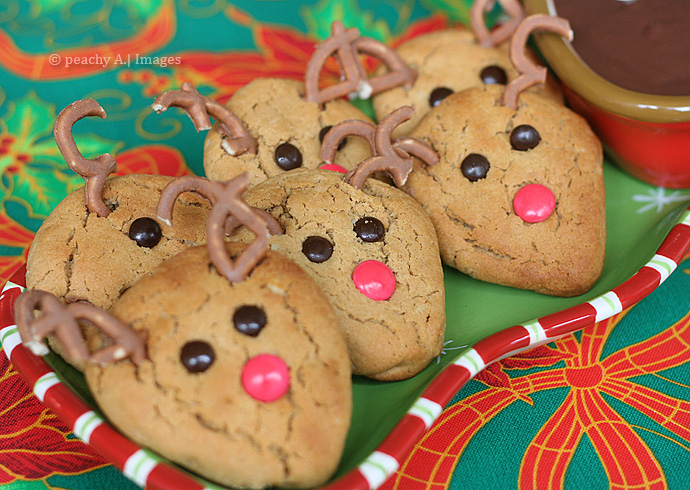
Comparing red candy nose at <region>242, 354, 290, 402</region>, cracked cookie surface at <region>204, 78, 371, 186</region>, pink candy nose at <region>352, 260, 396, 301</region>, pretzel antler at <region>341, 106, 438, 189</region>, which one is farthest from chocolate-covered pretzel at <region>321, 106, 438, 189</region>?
red candy nose at <region>242, 354, 290, 402</region>

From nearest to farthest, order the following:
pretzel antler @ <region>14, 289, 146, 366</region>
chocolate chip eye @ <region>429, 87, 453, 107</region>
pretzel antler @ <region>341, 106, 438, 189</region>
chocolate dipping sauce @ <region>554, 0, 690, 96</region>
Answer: pretzel antler @ <region>14, 289, 146, 366</region> → pretzel antler @ <region>341, 106, 438, 189</region> → chocolate dipping sauce @ <region>554, 0, 690, 96</region> → chocolate chip eye @ <region>429, 87, 453, 107</region>

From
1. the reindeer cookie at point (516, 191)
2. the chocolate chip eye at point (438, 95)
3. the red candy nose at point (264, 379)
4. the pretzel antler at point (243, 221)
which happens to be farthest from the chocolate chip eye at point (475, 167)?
the red candy nose at point (264, 379)

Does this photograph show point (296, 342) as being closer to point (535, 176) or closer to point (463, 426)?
point (463, 426)

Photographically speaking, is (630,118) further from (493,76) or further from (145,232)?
(145,232)

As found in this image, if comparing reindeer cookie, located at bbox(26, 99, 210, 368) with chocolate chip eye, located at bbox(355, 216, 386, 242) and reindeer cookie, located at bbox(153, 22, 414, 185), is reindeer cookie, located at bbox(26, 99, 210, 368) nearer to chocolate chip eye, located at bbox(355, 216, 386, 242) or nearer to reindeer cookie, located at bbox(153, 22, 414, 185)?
reindeer cookie, located at bbox(153, 22, 414, 185)

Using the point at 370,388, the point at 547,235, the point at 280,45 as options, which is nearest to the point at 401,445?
the point at 370,388
